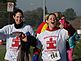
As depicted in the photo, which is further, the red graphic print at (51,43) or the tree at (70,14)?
the tree at (70,14)

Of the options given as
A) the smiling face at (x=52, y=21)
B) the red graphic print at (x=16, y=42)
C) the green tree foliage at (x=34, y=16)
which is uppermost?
the smiling face at (x=52, y=21)

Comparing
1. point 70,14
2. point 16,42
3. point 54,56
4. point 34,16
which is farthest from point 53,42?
point 70,14

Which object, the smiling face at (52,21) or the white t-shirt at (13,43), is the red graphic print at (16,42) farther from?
the smiling face at (52,21)

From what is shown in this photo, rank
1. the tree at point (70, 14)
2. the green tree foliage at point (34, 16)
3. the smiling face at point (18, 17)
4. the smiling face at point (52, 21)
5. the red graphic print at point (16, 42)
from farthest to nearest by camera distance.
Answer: the tree at point (70, 14)
the green tree foliage at point (34, 16)
the red graphic print at point (16, 42)
the smiling face at point (18, 17)
the smiling face at point (52, 21)

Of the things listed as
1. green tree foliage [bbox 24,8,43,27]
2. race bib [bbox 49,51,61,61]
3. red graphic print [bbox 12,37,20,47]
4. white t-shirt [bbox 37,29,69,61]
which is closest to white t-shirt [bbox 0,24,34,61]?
red graphic print [bbox 12,37,20,47]

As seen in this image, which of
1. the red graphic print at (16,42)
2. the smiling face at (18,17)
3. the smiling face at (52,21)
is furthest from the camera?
the red graphic print at (16,42)

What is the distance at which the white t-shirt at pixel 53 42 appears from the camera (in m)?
7.71

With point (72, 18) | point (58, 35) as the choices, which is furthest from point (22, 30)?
point (72, 18)

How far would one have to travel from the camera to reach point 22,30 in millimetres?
7969

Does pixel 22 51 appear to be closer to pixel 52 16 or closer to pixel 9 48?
pixel 9 48

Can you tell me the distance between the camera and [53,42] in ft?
25.2

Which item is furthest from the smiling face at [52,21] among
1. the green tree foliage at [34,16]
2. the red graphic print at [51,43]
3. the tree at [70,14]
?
the tree at [70,14]

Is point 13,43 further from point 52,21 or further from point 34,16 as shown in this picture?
point 34,16

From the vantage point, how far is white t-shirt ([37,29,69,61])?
7.71m
